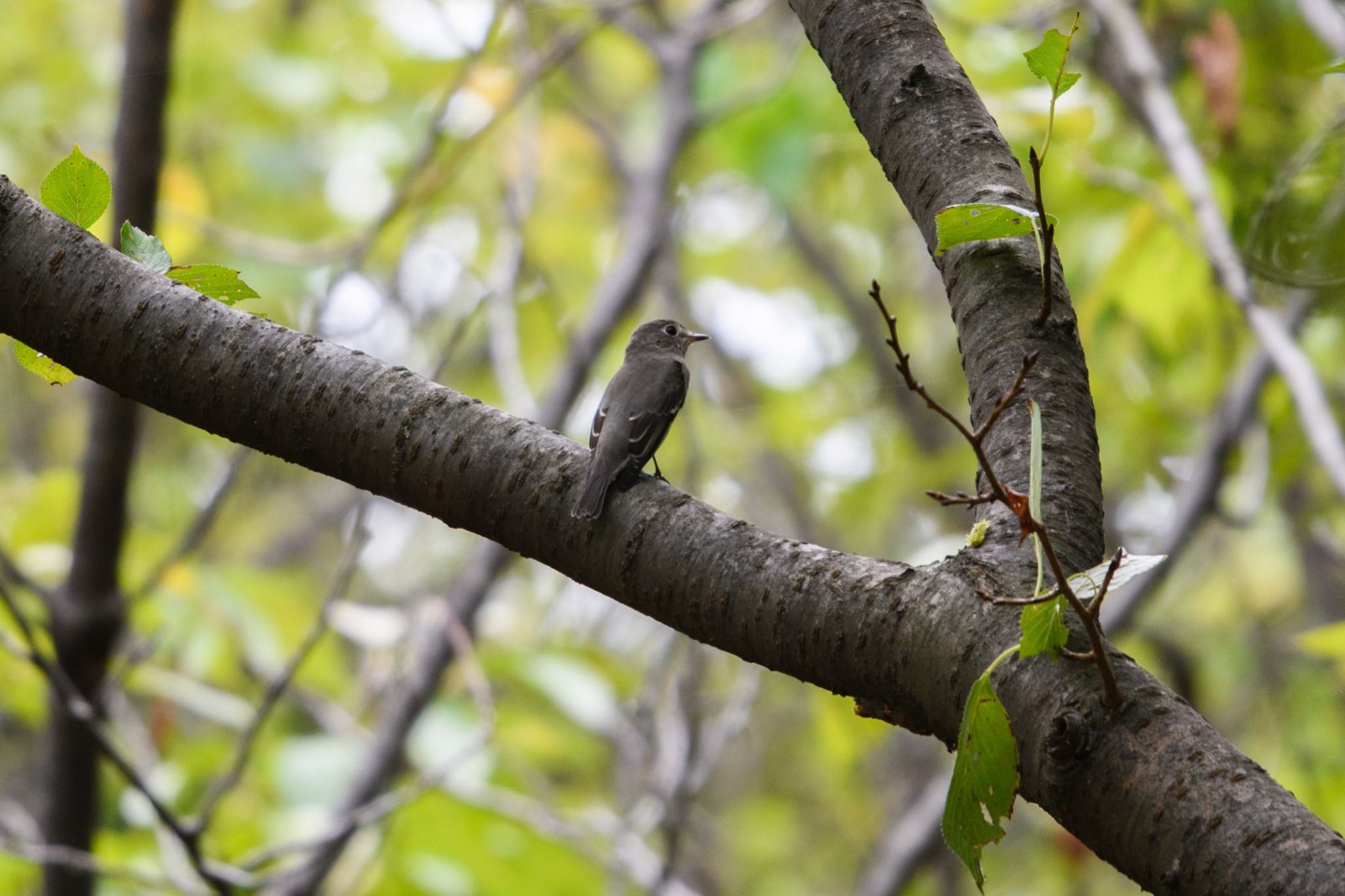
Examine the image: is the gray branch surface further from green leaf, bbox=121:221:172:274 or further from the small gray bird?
the small gray bird

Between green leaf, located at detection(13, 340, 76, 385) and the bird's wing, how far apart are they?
4.72ft

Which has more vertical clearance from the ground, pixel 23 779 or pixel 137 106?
pixel 137 106

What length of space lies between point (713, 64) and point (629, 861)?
338cm

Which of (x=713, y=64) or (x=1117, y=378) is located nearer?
(x=713, y=64)

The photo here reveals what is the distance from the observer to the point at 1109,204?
500cm

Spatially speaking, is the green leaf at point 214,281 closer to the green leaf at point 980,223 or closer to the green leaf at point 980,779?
the green leaf at point 980,223

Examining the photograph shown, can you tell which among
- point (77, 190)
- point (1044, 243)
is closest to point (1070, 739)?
point (1044, 243)

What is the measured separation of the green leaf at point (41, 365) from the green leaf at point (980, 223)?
141 cm

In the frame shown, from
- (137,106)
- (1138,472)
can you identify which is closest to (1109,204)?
(1138,472)

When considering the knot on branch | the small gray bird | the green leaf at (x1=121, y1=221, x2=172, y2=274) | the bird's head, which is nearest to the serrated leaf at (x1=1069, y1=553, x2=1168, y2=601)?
the knot on branch

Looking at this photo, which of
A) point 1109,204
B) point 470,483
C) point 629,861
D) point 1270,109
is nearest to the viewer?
point 470,483

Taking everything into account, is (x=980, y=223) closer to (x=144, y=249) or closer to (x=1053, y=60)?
(x=1053, y=60)

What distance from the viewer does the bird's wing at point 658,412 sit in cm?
345

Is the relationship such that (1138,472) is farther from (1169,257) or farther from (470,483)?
(470,483)
